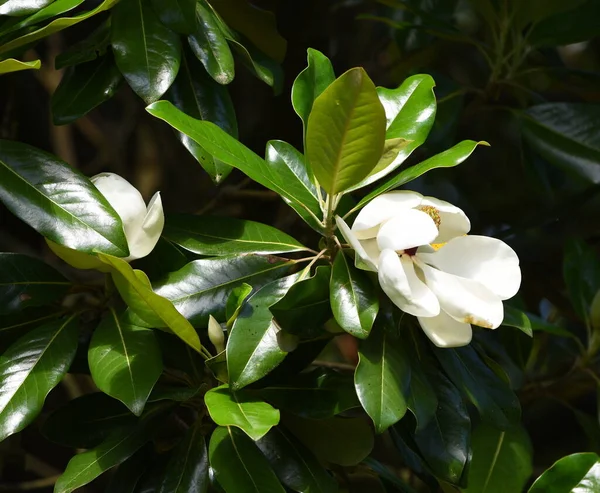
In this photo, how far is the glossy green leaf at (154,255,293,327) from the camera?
29.7 inches

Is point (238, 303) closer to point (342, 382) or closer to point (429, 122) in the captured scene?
point (342, 382)

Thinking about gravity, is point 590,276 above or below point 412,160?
below

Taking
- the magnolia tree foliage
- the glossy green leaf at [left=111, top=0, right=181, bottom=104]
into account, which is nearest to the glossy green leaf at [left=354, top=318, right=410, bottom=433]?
the magnolia tree foliage

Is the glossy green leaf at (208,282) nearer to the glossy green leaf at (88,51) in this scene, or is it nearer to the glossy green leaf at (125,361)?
the glossy green leaf at (125,361)

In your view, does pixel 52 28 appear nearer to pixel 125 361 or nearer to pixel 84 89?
pixel 84 89

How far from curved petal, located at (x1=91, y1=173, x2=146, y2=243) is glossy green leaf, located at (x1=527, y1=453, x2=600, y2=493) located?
53 cm

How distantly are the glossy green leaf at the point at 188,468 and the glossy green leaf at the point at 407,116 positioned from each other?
1.06 ft

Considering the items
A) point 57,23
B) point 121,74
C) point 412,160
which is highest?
point 57,23

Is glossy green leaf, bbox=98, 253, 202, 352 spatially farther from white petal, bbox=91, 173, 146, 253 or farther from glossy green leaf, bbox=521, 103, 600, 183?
glossy green leaf, bbox=521, 103, 600, 183

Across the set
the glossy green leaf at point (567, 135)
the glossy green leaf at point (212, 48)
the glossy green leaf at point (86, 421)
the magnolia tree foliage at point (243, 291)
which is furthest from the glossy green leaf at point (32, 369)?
the glossy green leaf at point (567, 135)

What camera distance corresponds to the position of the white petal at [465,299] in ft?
2.27

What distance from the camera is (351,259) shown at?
2.48ft

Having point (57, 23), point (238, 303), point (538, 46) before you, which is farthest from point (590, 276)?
point (57, 23)

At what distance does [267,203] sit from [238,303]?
0.71m
